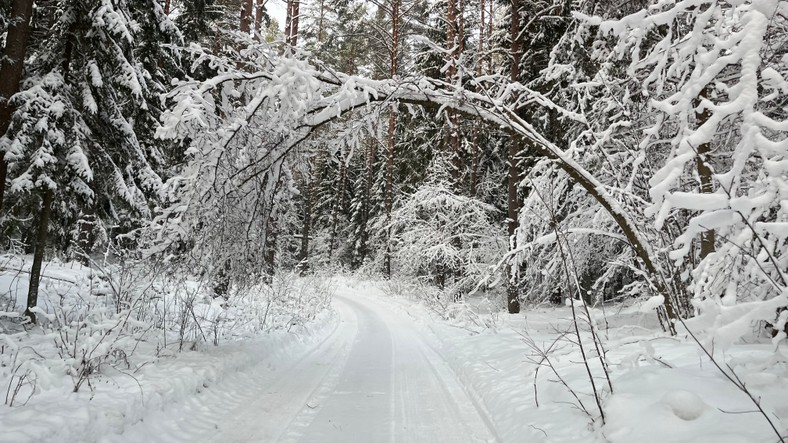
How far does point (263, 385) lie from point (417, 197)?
11.6m

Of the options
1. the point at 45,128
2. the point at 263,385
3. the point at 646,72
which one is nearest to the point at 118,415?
the point at 263,385

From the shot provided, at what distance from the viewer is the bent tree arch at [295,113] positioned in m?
4.45

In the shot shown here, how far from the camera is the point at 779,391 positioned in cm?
264

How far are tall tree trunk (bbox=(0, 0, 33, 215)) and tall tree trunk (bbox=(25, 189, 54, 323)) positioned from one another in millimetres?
589

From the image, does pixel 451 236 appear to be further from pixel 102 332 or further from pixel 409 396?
pixel 102 332

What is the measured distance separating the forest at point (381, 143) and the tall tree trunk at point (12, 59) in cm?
3

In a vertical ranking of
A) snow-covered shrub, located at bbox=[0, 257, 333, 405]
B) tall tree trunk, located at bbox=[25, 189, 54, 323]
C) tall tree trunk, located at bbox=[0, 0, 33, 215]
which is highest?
tall tree trunk, located at bbox=[0, 0, 33, 215]

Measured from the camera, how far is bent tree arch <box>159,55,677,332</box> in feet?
14.6

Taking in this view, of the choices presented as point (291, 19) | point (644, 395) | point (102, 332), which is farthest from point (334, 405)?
point (291, 19)

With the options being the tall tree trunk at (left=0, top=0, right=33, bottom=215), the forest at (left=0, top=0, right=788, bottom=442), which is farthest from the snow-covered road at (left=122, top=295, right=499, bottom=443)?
the tall tree trunk at (left=0, top=0, right=33, bottom=215)

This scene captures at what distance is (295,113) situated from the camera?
4438mm

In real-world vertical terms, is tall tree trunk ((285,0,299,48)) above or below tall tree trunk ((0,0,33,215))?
above

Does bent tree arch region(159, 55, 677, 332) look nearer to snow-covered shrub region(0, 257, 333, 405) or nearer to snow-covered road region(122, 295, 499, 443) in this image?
snow-covered shrub region(0, 257, 333, 405)

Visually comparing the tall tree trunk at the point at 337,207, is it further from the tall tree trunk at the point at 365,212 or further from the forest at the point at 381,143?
the forest at the point at 381,143
